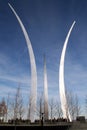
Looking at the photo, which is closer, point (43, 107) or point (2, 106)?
point (43, 107)

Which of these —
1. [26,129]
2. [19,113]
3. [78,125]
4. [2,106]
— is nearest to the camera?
[26,129]

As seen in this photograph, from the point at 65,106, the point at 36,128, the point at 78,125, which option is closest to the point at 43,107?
the point at 65,106

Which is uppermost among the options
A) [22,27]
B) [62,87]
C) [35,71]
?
[22,27]

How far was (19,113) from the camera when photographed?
50938 mm

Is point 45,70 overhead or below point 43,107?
overhead

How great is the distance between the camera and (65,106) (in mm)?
55312

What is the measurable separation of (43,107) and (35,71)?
972cm

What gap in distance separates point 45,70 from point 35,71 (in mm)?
5049

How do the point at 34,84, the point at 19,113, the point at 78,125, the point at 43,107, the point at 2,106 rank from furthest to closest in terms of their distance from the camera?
the point at 2,106
the point at 43,107
the point at 34,84
the point at 19,113
the point at 78,125

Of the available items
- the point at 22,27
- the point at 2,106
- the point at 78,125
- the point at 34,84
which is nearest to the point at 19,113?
the point at 34,84

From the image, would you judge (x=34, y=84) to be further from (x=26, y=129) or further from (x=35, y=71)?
(x=26, y=129)

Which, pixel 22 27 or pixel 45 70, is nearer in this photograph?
pixel 22 27

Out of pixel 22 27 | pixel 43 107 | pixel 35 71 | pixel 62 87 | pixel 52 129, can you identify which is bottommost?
pixel 52 129

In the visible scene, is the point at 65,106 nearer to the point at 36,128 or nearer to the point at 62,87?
the point at 62,87
